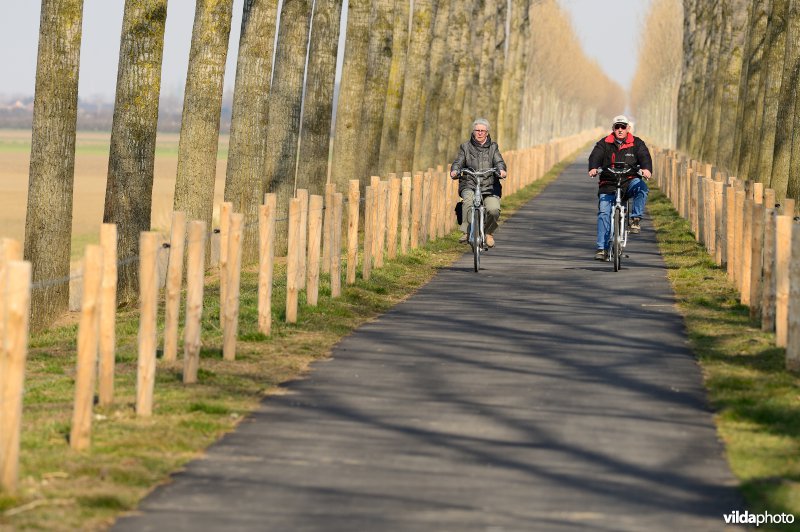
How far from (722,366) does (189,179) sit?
1048 centimetres

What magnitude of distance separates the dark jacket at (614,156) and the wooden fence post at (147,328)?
12.7 metres

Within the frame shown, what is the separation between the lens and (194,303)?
12.4 meters

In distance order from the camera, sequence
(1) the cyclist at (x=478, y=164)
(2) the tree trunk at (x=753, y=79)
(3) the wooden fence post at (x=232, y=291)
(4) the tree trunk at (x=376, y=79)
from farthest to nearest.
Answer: (2) the tree trunk at (x=753, y=79), (4) the tree trunk at (x=376, y=79), (1) the cyclist at (x=478, y=164), (3) the wooden fence post at (x=232, y=291)

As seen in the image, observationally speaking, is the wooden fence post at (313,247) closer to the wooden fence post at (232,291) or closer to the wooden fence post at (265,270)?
the wooden fence post at (265,270)

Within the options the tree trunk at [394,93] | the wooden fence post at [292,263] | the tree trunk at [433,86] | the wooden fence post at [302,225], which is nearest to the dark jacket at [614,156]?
the wooden fence post at [302,225]

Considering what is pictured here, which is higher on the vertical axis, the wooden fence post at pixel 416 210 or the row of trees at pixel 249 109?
the row of trees at pixel 249 109

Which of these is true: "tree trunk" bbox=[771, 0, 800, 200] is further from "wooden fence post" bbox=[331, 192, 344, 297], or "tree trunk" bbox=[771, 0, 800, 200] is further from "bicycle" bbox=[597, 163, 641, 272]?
"wooden fence post" bbox=[331, 192, 344, 297]

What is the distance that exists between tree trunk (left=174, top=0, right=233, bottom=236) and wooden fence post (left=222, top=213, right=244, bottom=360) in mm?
7904

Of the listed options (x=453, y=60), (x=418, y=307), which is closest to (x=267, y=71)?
(x=418, y=307)

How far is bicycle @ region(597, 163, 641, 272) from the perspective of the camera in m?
22.4

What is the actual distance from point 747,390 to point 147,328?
14.4 ft

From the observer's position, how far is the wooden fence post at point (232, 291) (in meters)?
13.4

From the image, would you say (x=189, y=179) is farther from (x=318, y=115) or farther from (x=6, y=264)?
(x=6, y=264)

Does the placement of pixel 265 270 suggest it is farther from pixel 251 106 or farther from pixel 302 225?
pixel 251 106
